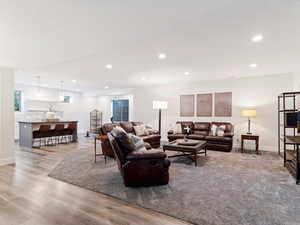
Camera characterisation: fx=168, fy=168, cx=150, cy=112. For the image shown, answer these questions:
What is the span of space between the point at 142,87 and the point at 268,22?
615 cm

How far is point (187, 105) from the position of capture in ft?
23.1

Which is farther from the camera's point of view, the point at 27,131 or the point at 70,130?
the point at 70,130

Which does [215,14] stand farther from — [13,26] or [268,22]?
[13,26]

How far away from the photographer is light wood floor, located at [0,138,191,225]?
1911 millimetres

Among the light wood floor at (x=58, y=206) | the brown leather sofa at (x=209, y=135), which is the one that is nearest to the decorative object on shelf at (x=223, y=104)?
the brown leather sofa at (x=209, y=135)

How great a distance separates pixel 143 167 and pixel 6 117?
146 inches

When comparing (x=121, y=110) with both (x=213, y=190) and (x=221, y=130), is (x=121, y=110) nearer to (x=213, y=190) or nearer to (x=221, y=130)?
(x=221, y=130)

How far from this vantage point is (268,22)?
2.43 m

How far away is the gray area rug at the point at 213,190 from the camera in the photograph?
2.00 metres

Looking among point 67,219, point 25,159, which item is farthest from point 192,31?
point 25,159

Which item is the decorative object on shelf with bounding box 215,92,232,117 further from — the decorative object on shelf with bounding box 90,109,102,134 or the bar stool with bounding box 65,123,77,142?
the decorative object on shelf with bounding box 90,109,102,134

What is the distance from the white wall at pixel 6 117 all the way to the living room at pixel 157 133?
0.9 inches

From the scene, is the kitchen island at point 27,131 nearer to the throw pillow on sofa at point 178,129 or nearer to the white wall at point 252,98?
the throw pillow on sofa at point 178,129

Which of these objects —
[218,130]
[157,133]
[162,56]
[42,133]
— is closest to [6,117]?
[42,133]
